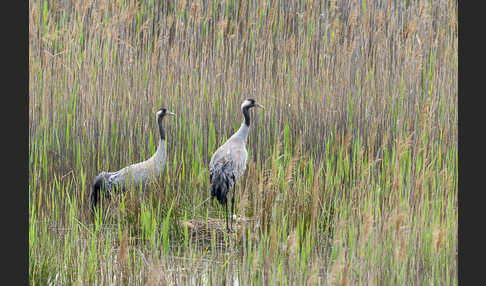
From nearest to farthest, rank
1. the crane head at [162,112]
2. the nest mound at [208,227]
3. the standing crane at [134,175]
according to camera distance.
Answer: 1. the nest mound at [208,227]
2. the standing crane at [134,175]
3. the crane head at [162,112]

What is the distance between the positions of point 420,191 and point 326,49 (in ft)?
4.60

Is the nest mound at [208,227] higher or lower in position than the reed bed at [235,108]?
lower

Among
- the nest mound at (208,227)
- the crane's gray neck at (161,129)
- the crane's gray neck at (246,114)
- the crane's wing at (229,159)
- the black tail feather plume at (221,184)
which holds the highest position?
the crane's gray neck at (246,114)

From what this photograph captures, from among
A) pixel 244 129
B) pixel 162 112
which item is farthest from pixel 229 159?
pixel 162 112

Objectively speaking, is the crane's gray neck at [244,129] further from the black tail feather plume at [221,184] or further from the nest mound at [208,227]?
the nest mound at [208,227]

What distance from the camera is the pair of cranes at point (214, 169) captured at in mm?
5270

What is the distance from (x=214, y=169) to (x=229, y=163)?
16 cm

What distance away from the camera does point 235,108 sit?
5.58m

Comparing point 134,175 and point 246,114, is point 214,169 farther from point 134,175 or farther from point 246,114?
point 134,175

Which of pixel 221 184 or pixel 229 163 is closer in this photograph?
pixel 229 163

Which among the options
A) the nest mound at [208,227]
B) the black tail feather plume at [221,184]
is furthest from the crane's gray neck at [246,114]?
the nest mound at [208,227]

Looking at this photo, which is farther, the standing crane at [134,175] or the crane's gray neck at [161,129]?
the crane's gray neck at [161,129]

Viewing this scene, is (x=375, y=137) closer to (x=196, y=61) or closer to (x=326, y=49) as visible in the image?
(x=326, y=49)

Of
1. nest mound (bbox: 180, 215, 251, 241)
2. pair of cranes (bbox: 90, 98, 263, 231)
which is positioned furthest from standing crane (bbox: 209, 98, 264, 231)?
nest mound (bbox: 180, 215, 251, 241)
